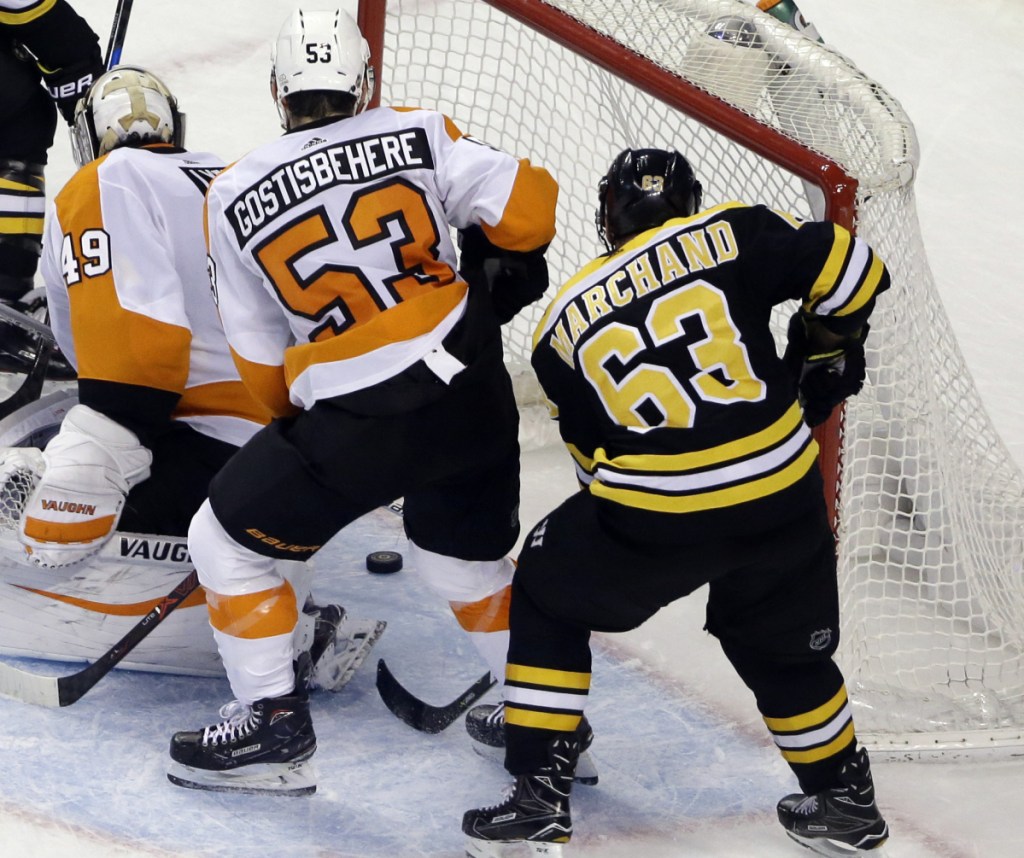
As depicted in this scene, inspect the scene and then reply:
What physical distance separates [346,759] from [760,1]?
5.75 feet

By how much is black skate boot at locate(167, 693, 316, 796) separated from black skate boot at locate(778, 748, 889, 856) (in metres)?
0.73

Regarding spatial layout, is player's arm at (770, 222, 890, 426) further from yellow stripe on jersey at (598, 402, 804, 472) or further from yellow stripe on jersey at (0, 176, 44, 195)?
yellow stripe on jersey at (0, 176, 44, 195)

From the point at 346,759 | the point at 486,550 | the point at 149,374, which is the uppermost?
the point at 149,374

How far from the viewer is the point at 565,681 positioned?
209 cm

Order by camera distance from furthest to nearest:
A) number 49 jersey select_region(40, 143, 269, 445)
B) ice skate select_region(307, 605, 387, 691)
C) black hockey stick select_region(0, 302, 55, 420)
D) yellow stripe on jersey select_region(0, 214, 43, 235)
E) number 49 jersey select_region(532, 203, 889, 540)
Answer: yellow stripe on jersey select_region(0, 214, 43, 235), black hockey stick select_region(0, 302, 55, 420), ice skate select_region(307, 605, 387, 691), number 49 jersey select_region(40, 143, 269, 445), number 49 jersey select_region(532, 203, 889, 540)

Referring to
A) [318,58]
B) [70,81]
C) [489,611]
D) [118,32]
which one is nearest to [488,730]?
[489,611]

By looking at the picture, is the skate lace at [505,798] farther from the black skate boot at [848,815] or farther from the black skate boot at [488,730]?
the black skate boot at [848,815]

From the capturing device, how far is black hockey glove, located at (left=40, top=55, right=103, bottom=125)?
329 cm

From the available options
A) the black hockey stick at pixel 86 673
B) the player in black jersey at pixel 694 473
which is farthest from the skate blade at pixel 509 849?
the black hockey stick at pixel 86 673

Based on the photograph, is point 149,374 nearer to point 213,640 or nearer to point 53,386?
point 213,640

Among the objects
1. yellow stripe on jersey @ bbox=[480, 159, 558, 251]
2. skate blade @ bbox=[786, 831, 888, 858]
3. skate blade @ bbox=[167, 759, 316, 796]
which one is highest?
yellow stripe on jersey @ bbox=[480, 159, 558, 251]

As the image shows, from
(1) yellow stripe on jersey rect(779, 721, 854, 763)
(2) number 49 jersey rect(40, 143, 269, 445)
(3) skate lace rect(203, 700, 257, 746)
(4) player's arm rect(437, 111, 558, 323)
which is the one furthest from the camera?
(2) number 49 jersey rect(40, 143, 269, 445)

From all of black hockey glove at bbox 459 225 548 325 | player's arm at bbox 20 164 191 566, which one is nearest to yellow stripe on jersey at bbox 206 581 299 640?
player's arm at bbox 20 164 191 566

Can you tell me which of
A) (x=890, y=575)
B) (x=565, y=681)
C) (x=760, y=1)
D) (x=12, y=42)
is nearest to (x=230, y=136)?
(x=12, y=42)
